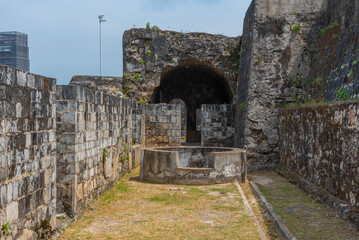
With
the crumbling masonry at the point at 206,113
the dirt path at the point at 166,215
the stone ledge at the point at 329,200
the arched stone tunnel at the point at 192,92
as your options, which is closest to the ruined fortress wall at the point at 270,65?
the crumbling masonry at the point at 206,113

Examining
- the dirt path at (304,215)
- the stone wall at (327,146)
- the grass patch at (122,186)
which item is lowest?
the dirt path at (304,215)

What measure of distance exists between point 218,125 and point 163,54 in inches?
139

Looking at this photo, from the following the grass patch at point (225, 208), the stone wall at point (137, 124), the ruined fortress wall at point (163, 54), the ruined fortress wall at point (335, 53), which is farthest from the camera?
the ruined fortress wall at point (163, 54)

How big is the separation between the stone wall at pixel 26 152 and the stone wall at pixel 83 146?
36.4 inches

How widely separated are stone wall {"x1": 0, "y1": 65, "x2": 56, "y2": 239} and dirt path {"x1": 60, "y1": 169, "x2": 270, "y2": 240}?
77 centimetres

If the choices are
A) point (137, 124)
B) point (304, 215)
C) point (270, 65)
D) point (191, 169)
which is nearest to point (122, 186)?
point (191, 169)

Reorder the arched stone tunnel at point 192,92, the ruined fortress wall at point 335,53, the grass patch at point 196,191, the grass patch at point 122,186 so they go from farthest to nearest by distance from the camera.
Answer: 1. the arched stone tunnel at point 192,92
2. the ruined fortress wall at point 335,53
3. the grass patch at point 122,186
4. the grass patch at point 196,191

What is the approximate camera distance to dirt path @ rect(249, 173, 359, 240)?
204 inches

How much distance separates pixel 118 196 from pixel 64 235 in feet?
8.33

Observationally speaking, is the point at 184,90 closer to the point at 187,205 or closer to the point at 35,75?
the point at 187,205

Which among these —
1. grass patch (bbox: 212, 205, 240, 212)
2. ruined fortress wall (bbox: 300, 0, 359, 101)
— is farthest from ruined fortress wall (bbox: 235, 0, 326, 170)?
grass patch (bbox: 212, 205, 240, 212)

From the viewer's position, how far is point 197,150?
35.6 ft

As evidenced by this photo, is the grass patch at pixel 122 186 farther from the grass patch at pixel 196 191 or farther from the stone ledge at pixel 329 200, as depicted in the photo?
the stone ledge at pixel 329 200

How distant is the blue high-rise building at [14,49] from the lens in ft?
89.2
